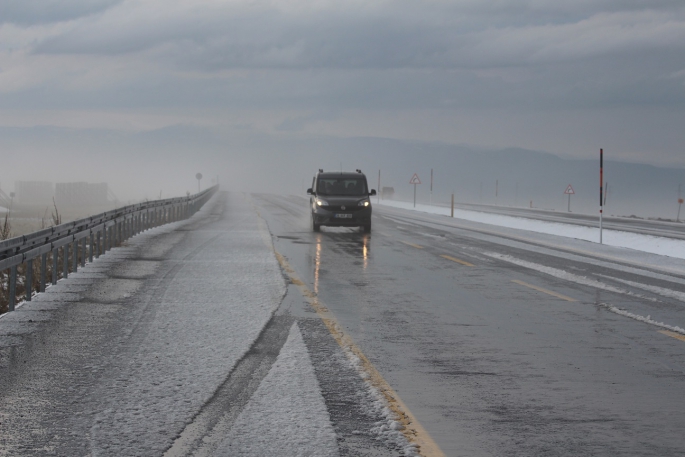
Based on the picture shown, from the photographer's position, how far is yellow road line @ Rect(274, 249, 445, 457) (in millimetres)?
4750

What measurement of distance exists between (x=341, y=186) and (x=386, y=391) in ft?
64.6

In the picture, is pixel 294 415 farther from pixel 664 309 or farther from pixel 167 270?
pixel 167 270

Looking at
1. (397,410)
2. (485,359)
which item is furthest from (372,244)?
(397,410)

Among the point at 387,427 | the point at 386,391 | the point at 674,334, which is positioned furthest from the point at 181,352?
the point at 674,334

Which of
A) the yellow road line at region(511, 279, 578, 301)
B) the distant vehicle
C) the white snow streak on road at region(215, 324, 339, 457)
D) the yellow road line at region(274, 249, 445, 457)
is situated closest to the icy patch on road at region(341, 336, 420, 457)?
the yellow road line at region(274, 249, 445, 457)

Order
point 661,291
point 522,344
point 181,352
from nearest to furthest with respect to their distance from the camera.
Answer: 1. point 181,352
2. point 522,344
3. point 661,291

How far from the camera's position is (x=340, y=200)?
80.5 feet

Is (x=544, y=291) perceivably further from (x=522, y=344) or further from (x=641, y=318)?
(x=522, y=344)

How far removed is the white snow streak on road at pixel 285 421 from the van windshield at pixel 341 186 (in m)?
18.7

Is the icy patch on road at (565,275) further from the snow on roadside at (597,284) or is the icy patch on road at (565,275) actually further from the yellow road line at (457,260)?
the yellow road line at (457,260)

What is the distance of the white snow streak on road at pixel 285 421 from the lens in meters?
4.62

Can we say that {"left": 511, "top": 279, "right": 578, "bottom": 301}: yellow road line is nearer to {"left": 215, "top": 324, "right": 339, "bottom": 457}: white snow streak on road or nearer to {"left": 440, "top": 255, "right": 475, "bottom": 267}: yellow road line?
{"left": 440, "top": 255, "right": 475, "bottom": 267}: yellow road line

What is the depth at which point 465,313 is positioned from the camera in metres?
9.76

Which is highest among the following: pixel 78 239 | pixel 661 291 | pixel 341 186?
pixel 341 186
